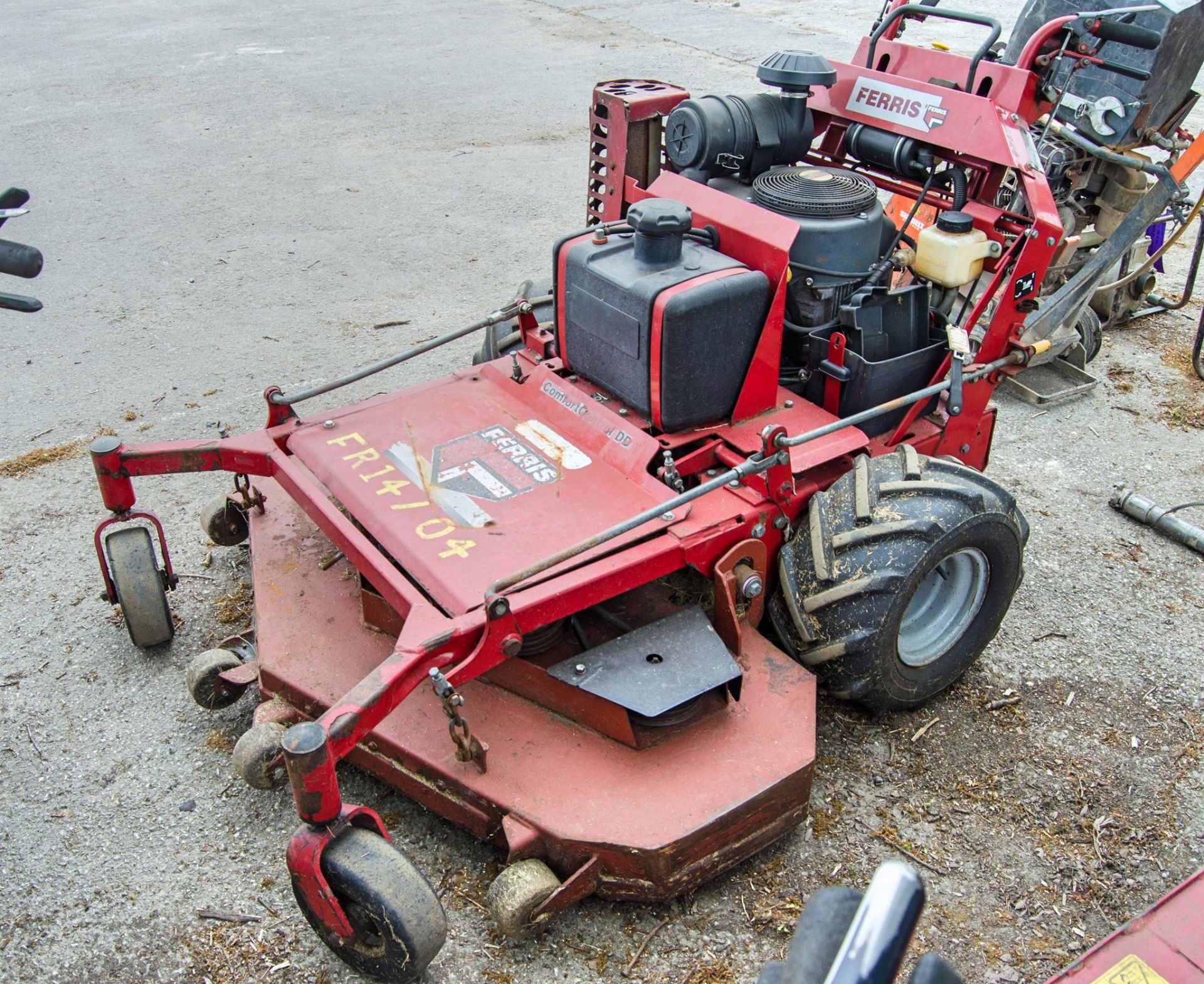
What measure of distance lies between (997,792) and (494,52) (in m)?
11.1

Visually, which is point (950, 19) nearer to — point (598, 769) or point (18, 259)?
point (598, 769)

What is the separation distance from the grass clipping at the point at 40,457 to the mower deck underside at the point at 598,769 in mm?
2276

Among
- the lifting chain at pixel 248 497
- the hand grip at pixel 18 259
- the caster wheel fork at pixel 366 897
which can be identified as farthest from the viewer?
the lifting chain at pixel 248 497

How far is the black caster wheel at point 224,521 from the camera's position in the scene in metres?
4.05

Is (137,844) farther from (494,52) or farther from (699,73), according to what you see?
(494,52)

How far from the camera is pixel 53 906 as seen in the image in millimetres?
2918

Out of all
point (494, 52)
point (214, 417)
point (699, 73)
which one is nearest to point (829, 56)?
point (699, 73)

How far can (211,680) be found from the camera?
337cm

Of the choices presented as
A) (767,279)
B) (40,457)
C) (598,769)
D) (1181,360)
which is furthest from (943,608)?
(40,457)

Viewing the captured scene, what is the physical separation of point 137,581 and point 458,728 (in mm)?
1512

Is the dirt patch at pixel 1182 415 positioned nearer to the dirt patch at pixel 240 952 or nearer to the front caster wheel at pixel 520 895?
the front caster wheel at pixel 520 895

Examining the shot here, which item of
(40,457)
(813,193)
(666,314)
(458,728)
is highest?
(813,193)

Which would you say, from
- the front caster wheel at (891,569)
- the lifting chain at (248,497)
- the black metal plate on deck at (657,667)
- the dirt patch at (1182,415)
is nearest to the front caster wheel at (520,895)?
the black metal plate on deck at (657,667)

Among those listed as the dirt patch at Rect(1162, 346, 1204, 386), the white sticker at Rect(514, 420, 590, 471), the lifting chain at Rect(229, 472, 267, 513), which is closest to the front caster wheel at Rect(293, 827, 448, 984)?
the white sticker at Rect(514, 420, 590, 471)
